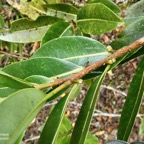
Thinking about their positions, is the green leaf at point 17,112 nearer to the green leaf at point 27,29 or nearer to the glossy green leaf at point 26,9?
the green leaf at point 27,29

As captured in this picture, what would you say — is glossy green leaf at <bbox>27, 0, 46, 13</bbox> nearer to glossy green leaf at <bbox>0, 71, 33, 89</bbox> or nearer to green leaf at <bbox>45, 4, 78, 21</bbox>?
green leaf at <bbox>45, 4, 78, 21</bbox>

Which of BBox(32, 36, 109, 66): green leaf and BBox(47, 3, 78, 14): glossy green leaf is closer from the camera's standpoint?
BBox(32, 36, 109, 66): green leaf

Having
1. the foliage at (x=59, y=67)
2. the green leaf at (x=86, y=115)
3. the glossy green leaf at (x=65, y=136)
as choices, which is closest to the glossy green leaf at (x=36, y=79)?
the foliage at (x=59, y=67)

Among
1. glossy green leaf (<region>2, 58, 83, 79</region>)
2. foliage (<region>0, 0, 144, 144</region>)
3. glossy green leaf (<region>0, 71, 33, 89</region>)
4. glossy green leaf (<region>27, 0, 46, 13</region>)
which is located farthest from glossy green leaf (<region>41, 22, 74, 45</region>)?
glossy green leaf (<region>0, 71, 33, 89</region>)

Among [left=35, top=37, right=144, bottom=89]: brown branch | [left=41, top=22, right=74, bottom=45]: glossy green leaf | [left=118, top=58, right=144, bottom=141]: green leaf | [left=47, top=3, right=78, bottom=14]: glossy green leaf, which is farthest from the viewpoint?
[left=47, top=3, right=78, bottom=14]: glossy green leaf

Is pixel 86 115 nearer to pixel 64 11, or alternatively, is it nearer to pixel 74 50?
pixel 74 50

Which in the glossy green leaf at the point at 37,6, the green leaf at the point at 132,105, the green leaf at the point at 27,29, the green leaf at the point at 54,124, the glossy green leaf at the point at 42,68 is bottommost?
the green leaf at the point at 132,105
